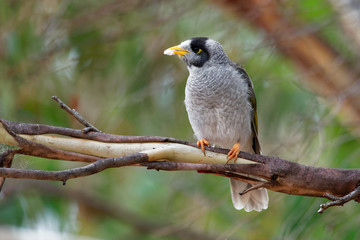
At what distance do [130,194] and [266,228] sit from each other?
229 centimetres

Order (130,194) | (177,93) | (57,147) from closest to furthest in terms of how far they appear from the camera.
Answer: (57,147) < (177,93) < (130,194)

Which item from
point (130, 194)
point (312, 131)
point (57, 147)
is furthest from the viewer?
point (130, 194)

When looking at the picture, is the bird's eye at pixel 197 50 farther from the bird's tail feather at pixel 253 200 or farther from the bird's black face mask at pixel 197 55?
the bird's tail feather at pixel 253 200

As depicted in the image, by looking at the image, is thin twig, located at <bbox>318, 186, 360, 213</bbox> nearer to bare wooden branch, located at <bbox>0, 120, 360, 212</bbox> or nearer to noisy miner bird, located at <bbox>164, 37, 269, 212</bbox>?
bare wooden branch, located at <bbox>0, 120, 360, 212</bbox>

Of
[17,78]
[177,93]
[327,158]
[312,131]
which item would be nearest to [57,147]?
[312,131]

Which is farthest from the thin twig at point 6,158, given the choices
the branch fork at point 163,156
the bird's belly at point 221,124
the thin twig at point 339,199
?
the bird's belly at point 221,124

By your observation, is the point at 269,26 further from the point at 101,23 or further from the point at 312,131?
the point at 312,131

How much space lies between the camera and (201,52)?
3229 millimetres

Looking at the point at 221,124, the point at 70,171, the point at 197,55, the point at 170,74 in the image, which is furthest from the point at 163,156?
the point at 170,74

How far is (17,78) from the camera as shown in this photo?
3.66m

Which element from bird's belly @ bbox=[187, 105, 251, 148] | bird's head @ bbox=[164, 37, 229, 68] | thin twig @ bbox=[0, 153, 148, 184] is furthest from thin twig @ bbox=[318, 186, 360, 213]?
bird's head @ bbox=[164, 37, 229, 68]

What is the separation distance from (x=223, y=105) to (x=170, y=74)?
787mm

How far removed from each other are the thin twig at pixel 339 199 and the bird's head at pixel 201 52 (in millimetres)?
1483

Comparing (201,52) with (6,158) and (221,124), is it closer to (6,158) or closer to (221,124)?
(221,124)
